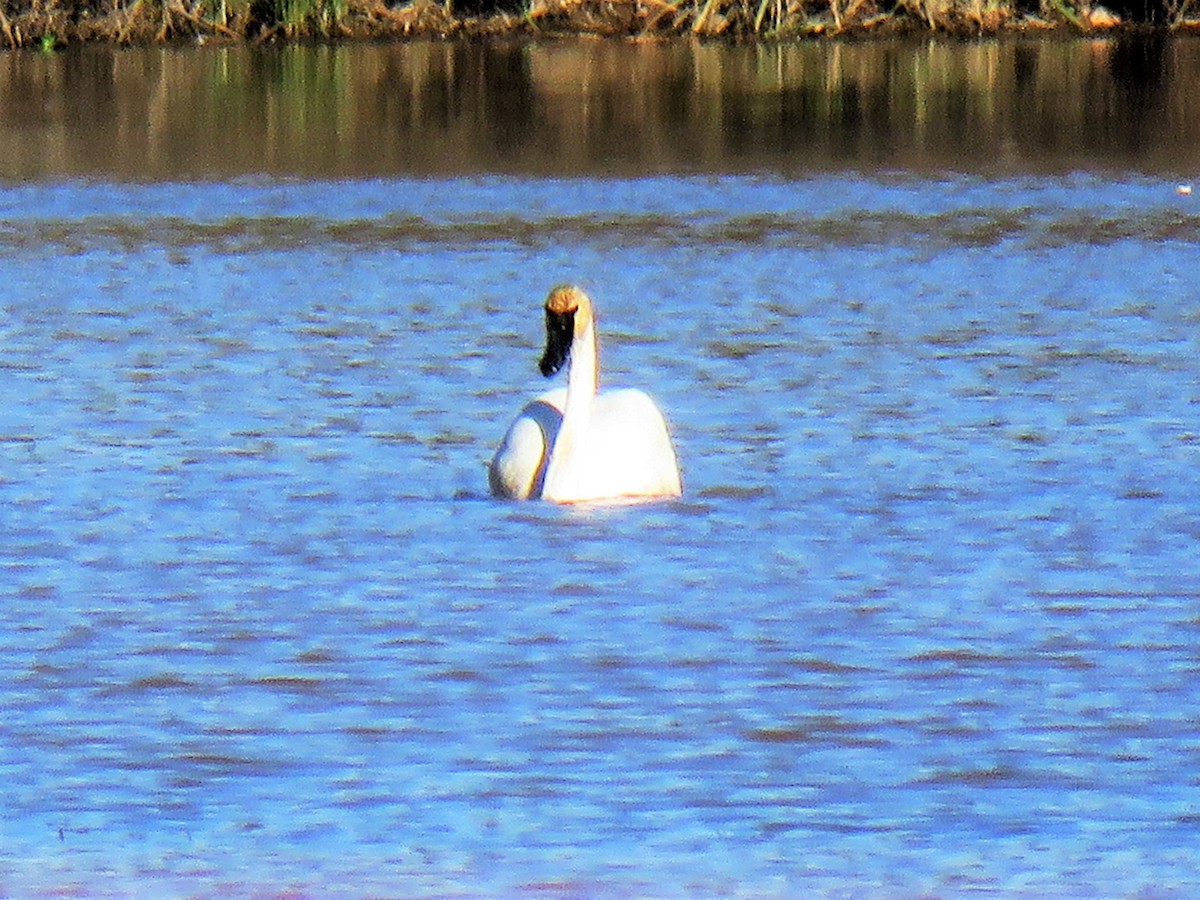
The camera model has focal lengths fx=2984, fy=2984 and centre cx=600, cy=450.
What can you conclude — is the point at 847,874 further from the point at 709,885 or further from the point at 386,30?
the point at 386,30

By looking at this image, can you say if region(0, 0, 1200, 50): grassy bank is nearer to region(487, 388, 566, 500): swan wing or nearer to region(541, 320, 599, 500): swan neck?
region(487, 388, 566, 500): swan wing

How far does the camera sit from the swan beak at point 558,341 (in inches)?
394

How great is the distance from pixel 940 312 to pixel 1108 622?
6.51 meters

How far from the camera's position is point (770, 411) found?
436 inches

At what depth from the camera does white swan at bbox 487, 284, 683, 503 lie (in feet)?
30.6

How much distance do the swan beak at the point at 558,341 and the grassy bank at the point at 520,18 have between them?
21522 millimetres

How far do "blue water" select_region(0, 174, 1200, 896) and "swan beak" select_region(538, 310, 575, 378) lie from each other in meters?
0.47

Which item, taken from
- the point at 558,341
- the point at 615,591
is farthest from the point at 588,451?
the point at 615,591

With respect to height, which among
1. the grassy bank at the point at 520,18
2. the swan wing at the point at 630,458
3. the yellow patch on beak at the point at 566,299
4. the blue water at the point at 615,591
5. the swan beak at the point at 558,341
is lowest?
the blue water at the point at 615,591

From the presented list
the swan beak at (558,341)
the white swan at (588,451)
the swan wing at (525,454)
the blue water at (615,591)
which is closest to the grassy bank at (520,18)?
the blue water at (615,591)

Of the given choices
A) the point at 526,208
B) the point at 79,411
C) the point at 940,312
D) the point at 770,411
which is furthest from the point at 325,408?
the point at 526,208

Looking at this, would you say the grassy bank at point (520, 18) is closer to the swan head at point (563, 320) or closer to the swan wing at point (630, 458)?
the swan head at point (563, 320)

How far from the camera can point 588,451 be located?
30.7 ft

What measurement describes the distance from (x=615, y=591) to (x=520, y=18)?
25.0 m
